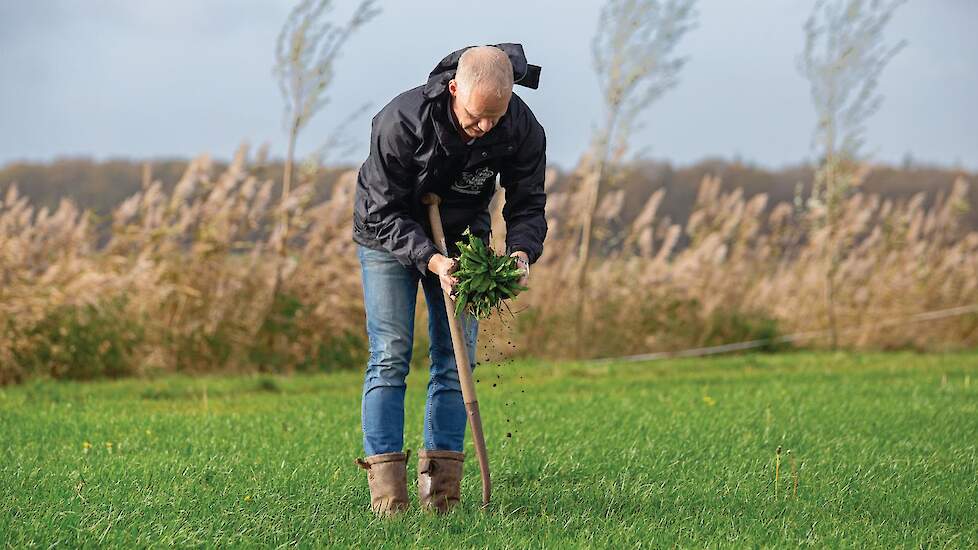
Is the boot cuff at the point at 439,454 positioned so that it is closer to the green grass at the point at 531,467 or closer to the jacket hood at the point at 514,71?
the green grass at the point at 531,467

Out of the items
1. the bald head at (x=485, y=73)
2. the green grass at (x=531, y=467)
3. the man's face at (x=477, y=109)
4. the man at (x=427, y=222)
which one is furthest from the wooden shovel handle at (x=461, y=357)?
the bald head at (x=485, y=73)

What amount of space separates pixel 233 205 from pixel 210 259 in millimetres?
687

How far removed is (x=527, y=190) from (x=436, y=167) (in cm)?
45

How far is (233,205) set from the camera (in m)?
11.1

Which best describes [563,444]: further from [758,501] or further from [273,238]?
[273,238]

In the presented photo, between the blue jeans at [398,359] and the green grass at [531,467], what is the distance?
320 millimetres

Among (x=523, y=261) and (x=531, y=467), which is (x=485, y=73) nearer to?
(x=523, y=261)

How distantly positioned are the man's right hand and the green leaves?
0.02m

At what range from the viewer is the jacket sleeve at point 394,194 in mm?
4426

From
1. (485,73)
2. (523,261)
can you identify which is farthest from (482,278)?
(485,73)

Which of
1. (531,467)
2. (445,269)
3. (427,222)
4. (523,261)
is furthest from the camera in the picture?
(531,467)

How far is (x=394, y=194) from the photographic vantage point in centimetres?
449

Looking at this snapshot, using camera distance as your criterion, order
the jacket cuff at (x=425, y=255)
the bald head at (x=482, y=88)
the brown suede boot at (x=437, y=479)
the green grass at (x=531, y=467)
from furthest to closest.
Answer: the brown suede boot at (x=437, y=479) < the jacket cuff at (x=425, y=255) < the green grass at (x=531, y=467) < the bald head at (x=482, y=88)

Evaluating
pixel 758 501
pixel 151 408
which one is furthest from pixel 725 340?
pixel 758 501
